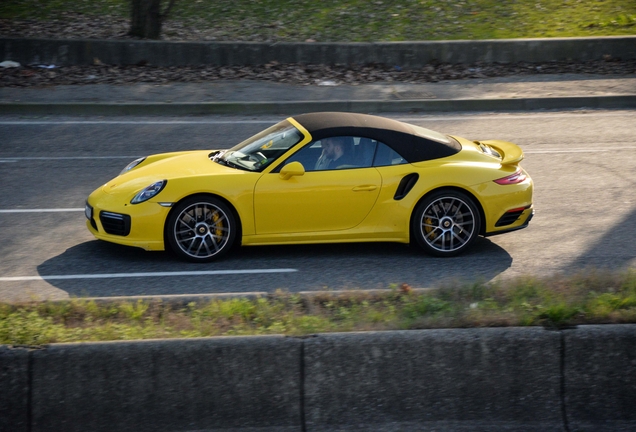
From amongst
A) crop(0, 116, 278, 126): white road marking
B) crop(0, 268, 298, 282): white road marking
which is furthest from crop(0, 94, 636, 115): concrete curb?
crop(0, 268, 298, 282): white road marking

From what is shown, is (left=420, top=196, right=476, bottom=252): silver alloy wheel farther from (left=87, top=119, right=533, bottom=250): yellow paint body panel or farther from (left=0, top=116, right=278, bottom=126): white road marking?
(left=0, top=116, right=278, bottom=126): white road marking

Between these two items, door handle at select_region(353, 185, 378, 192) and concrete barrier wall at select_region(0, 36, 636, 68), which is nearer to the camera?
door handle at select_region(353, 185, 378, 192)

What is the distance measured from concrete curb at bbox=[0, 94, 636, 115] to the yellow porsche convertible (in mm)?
6946

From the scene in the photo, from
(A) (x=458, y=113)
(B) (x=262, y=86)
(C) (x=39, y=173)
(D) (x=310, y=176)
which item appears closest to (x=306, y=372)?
(D) (x=310, y=176)

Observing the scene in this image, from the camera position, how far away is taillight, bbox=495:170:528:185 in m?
7.41

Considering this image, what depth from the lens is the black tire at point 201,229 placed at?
711cm

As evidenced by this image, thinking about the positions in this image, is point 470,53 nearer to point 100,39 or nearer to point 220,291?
point 100,39

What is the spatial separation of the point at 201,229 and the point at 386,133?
1996 mm

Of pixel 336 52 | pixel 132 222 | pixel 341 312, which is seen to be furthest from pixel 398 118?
pixel 341 312

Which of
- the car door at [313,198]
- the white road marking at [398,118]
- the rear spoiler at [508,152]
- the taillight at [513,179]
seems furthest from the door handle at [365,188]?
the white road marking at [398,118]

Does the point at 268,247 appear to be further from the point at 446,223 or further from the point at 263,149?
the point at 446,223

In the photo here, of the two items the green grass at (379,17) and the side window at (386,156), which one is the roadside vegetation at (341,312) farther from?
the green grass at (379,17)

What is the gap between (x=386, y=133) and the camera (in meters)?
7.41

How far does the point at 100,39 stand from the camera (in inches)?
694
